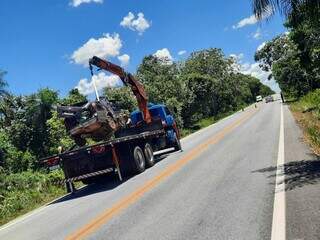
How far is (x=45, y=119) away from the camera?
3878 cm

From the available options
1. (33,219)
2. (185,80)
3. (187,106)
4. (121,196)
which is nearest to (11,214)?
(33,219)

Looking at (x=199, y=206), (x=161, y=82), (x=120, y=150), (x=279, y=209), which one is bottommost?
(x=279, y=209)

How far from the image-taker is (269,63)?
308ft

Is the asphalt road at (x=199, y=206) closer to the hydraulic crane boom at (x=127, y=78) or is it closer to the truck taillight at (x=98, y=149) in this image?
the truck taillight at (x=98, y=149)

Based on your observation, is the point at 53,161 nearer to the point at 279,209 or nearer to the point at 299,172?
the point at 299,172

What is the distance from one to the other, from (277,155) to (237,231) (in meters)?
8.08

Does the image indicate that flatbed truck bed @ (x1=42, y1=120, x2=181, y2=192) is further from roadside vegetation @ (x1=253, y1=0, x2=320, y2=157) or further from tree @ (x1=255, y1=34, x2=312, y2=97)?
tree @ (x1=255, y1=34, x2=312, y2=97)

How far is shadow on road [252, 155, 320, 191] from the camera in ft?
31.5

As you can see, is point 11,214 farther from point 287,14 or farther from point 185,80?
point 185,80

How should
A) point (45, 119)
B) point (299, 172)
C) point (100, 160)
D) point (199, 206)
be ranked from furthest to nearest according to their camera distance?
point (45, 119)
point (100, 160)
point (299, 172)
point (199, 206)

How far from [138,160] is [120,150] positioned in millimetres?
1035

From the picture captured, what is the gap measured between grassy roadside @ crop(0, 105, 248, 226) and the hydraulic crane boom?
15.0 feet

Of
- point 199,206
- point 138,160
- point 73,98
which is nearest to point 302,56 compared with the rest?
point 73,98

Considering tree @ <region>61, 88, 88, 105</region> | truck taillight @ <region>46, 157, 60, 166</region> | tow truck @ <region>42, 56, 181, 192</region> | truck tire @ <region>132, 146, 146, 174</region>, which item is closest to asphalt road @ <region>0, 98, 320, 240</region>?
tow truck @ <region>42, 56, 181, 192</region>
